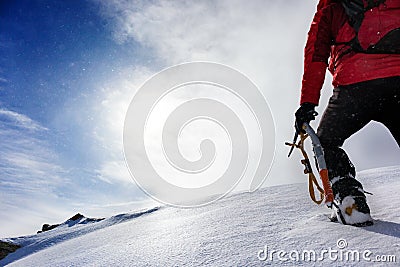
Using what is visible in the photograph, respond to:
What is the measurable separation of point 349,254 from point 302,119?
0.89 meters

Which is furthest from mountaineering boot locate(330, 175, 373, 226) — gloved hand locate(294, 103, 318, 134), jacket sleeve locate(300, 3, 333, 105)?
jacket sleeve locate(300, 3, 333, 105)

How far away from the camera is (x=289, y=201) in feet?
9.46

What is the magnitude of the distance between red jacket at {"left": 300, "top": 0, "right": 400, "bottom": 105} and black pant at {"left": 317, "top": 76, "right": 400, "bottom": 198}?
6 centimetres

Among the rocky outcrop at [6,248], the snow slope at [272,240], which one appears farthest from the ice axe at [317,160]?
the rocky outcrop at [6,248]

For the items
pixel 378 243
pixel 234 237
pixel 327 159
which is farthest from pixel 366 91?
pixel 234 237

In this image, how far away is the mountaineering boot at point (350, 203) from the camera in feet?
5.61

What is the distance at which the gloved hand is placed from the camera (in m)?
1.97

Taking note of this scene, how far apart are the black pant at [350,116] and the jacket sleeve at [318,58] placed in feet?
0.44

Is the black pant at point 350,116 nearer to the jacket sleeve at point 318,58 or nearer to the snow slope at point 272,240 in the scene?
the jacket sleeve at point 318,58

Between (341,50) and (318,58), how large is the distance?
0.56 ft

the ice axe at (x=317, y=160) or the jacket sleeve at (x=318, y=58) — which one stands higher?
the jacket sleeve at (x=318, y=58)

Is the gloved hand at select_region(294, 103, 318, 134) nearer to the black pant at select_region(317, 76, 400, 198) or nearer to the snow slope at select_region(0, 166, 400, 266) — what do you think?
the black pant at select_region(317, 76, 400, 198)

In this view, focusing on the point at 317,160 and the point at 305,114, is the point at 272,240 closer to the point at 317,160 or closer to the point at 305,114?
the point at 317,160

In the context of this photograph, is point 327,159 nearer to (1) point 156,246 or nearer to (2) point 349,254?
(2) point 349,254
